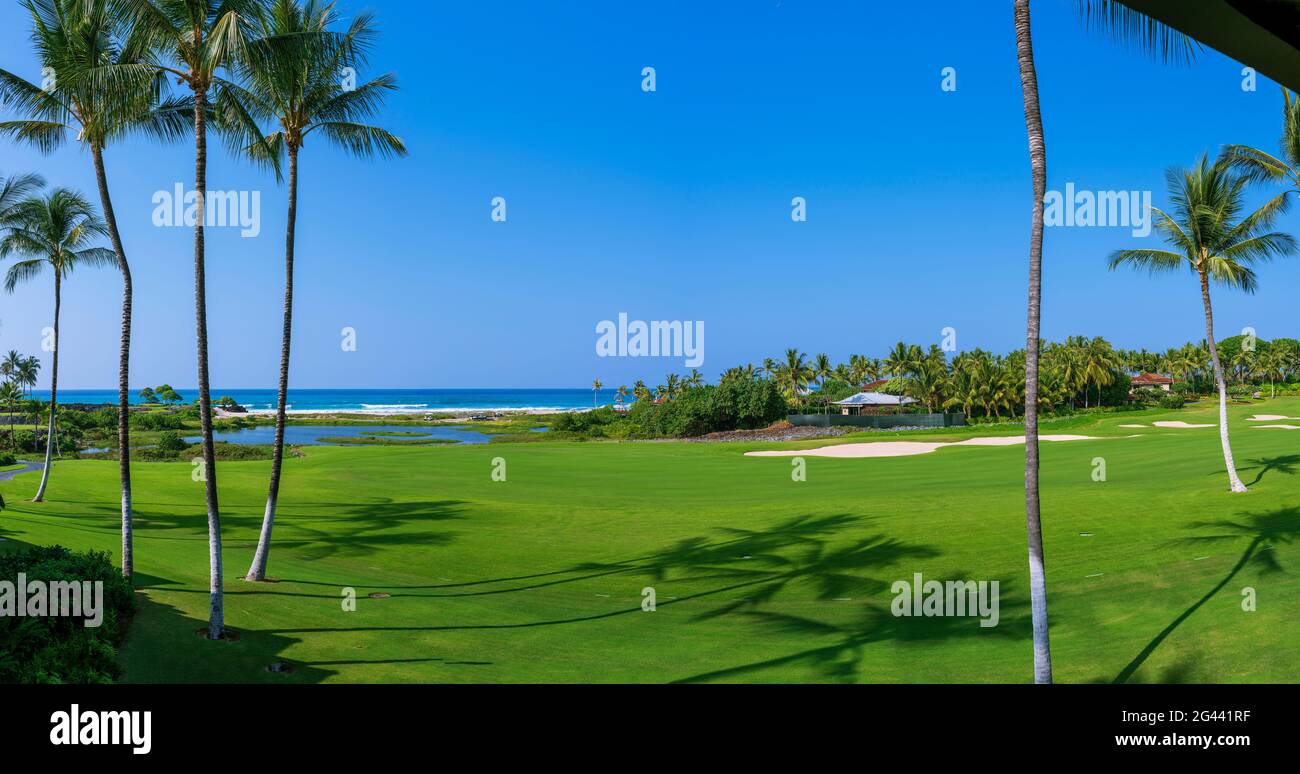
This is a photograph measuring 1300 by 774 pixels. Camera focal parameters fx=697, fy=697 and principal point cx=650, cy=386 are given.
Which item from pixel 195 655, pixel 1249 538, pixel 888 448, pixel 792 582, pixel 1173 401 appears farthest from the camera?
pixel 1173 401

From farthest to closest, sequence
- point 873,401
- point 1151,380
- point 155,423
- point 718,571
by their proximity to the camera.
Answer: point 1151,380 < point 873,401 < point 155,423 < point 718,571

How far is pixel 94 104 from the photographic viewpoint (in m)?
13.8

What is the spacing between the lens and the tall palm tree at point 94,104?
12.6 metres

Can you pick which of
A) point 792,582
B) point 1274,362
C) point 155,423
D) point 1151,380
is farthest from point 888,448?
point 1274,362

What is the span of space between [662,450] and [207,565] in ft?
125

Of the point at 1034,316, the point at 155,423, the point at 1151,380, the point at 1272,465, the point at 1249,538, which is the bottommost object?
the point at 155,423

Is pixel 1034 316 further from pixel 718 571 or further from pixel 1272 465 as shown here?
pixel 1272 465

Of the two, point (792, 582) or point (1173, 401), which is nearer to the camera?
point (792, 582)

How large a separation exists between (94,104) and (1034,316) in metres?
17.2

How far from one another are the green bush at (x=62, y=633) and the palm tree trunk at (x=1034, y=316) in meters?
10.7

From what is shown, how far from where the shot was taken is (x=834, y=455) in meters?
43.7
